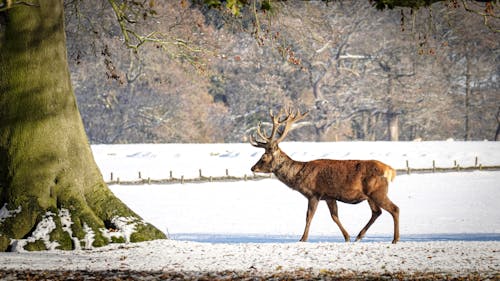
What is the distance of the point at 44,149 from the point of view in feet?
42.5

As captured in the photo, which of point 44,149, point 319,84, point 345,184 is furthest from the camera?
point 319,84

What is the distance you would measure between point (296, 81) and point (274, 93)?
2.25 meters

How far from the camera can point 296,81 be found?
53.5 meters

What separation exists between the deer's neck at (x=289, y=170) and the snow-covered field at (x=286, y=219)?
1.19 meters

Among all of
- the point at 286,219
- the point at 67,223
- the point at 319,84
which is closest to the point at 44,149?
the point at 67,223

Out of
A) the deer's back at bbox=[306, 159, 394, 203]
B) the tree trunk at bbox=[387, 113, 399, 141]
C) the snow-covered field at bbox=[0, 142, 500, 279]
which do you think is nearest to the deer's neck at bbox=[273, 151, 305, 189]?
the deer's back at bbox=[306, 159, 394, 203]

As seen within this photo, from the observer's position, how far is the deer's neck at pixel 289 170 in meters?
14.3

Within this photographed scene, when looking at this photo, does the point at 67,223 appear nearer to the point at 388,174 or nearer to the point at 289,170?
the point at 289,170

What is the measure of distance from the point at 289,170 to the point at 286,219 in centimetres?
616

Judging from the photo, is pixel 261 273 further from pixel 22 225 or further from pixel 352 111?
pixel 352 111

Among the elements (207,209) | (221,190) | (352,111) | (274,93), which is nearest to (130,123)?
(274,93)

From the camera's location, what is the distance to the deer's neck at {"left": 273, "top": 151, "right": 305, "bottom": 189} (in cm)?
1432

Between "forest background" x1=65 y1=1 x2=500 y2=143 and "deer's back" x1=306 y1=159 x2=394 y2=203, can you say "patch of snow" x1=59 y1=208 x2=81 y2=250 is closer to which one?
"deer's back" x1=306 y1=159 x2=394 y2=203

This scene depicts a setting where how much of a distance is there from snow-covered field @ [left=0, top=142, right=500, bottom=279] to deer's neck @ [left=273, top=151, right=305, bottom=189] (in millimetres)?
1187
